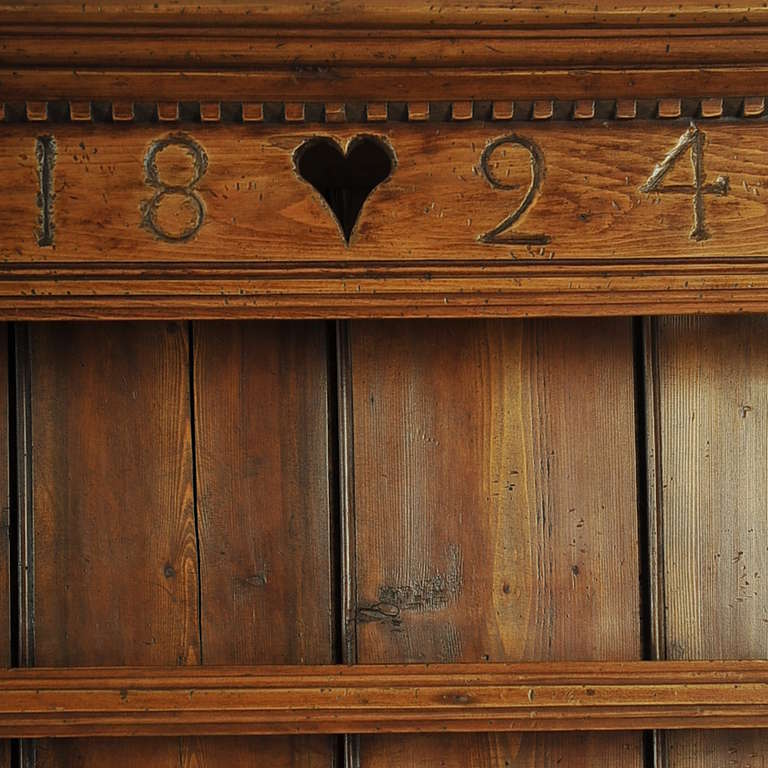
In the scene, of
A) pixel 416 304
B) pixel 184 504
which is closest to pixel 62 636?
pixel 184 504

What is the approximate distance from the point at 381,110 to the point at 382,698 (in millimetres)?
471

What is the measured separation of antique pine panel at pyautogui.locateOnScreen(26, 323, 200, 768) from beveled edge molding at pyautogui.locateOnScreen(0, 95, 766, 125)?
0.19m

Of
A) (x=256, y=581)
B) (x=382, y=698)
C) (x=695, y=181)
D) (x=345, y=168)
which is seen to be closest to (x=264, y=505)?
(x=256, y=581)

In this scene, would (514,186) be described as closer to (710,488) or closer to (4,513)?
(710,488)

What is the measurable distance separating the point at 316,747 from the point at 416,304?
399mm

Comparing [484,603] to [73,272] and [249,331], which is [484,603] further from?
[73,272]

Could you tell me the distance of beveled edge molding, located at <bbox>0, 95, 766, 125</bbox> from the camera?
0.71m

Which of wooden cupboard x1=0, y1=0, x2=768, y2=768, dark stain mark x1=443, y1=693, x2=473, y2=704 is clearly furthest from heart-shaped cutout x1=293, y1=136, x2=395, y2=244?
dark stain mark x1=443, y1=693, x2=473, y2=704

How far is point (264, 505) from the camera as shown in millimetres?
832

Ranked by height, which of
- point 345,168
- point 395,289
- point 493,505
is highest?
point 345,168

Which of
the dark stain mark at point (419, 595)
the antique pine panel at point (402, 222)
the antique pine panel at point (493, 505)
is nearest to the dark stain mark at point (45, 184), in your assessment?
the antique pine panel at point (402, 222)

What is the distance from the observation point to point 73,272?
715 mm

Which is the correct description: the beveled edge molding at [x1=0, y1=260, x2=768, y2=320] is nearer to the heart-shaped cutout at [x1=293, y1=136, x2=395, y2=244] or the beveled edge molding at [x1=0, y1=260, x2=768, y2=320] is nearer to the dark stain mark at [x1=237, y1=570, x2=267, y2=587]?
the heart-shaped cutout at [x1=293, y1=136, x2=395, y2=244]

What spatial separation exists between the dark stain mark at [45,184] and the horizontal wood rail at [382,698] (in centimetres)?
36
